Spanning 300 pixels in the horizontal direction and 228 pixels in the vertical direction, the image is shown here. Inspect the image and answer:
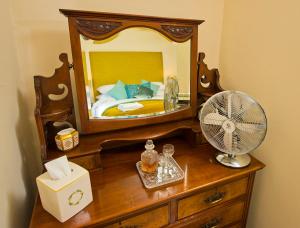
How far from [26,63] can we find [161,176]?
82 cm

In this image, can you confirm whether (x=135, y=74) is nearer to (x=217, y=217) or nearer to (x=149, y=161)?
(x=149, y=161)

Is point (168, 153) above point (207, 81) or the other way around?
the other way around

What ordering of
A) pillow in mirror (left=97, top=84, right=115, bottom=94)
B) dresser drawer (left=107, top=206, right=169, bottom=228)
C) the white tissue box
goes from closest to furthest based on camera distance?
the white tissue box, dresser drawer (left=107, top=206, right=169, bottom=228), pillow in mirror (left=97, top=84, right=115, bottom=94)

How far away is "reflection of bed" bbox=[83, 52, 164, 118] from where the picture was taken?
913 millimetres

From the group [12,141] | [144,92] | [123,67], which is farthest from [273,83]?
[12,141]

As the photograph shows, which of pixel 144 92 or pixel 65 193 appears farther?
pixel 144 92

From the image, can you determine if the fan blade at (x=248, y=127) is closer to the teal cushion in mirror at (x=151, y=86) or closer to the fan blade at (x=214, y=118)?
the fan blade at (x=214, y=118)

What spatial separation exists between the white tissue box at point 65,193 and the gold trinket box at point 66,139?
182 millimetres

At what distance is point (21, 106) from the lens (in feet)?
2.95

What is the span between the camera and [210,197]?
2.87ft

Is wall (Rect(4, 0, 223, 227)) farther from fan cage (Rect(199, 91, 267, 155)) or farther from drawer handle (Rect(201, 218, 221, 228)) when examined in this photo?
drawer handle (Rect(201, 218, 221, 228))

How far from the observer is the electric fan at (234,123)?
0.87 meters

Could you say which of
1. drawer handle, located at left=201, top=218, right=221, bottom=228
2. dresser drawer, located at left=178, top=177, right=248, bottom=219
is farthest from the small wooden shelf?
drawer handle, located at left=201, top=218, right=221, bottom=228

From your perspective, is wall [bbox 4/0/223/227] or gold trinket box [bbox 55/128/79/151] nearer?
wall [bbox 4/0/223/227]
